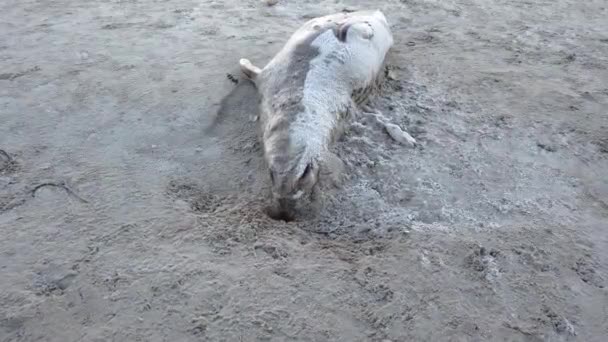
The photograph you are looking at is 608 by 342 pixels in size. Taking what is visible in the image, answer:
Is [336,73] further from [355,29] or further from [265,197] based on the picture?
[265,197]

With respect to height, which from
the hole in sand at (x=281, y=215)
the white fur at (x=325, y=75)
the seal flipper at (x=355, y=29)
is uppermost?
the seal flipper at (x=355, y=29)

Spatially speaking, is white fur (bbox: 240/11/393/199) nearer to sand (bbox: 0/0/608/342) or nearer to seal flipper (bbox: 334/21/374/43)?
seal flipper (bbox: 334/21/374/43)

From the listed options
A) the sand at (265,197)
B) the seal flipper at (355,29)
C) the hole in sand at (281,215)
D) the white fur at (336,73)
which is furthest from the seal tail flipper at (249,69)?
the hole in sand at (281,215)

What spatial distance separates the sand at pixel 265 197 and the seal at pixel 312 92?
160 mm

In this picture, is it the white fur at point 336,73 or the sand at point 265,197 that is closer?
the sand at point 265,197

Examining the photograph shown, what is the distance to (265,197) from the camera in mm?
3473

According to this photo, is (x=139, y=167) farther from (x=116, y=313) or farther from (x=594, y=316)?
(x=594, y=316)

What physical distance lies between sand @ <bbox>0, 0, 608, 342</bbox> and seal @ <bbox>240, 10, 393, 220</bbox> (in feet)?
0.53

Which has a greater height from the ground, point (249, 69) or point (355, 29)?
point (355, 29)

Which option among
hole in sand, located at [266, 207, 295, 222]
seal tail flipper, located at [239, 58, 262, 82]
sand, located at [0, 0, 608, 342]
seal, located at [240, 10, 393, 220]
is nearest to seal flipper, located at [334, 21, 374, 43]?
seal, located at [240, 10, 393, 220]

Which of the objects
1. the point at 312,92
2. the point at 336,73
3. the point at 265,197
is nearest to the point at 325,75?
the point at 336,73

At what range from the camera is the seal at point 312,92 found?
11.1 feet

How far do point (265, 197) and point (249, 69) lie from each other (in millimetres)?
1556

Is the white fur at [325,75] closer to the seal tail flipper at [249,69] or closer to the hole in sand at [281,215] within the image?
the seal tail flipper at [249,69]
